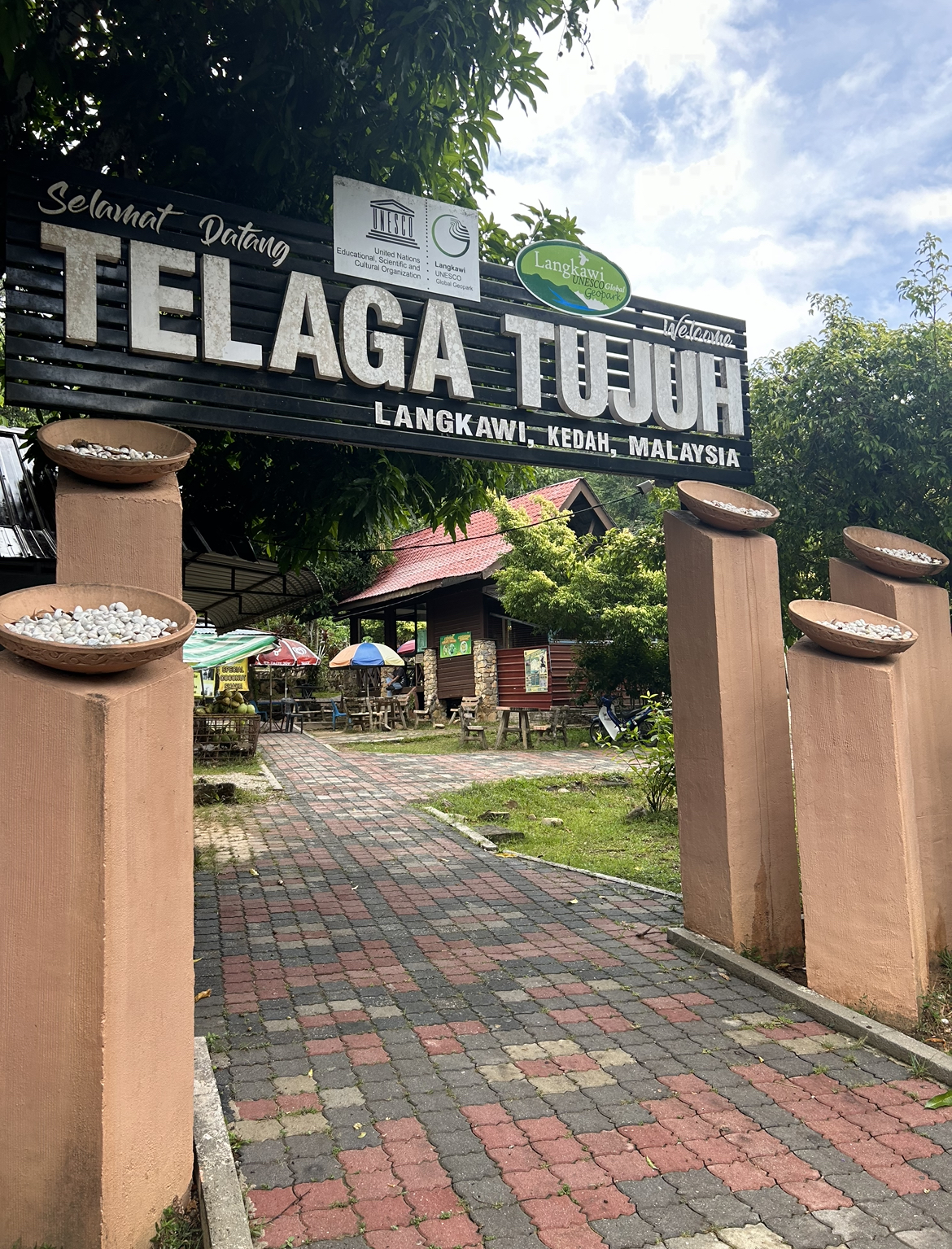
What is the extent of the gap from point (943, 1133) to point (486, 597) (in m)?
19.0

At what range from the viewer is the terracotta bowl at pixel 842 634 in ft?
14.9

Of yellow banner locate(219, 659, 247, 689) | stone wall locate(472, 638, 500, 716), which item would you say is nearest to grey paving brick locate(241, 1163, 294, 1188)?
stone wall locate(472, 638, 500, 716)

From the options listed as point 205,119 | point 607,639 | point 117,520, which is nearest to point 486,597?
point 607,639

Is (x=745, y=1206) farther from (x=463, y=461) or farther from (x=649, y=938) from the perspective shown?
(x=463, y=461)

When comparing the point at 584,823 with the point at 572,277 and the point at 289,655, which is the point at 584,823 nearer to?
the point at 572,277

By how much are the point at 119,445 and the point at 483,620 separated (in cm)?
1835

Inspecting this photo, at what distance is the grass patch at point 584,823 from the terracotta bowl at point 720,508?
2.92 meters

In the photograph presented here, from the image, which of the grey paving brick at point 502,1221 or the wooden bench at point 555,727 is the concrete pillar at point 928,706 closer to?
the grey paving brick at point 502,1221

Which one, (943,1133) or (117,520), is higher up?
(117,520)

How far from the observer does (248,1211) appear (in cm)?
290

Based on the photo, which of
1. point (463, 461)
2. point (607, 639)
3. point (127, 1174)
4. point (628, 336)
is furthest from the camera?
point (607, 639)

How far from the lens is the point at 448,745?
18.2 m

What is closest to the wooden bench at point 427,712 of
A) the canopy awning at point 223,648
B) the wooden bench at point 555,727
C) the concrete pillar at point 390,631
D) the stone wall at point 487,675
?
the stone wall at point 487,675

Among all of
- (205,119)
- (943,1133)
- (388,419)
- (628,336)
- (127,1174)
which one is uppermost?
(205,119)
